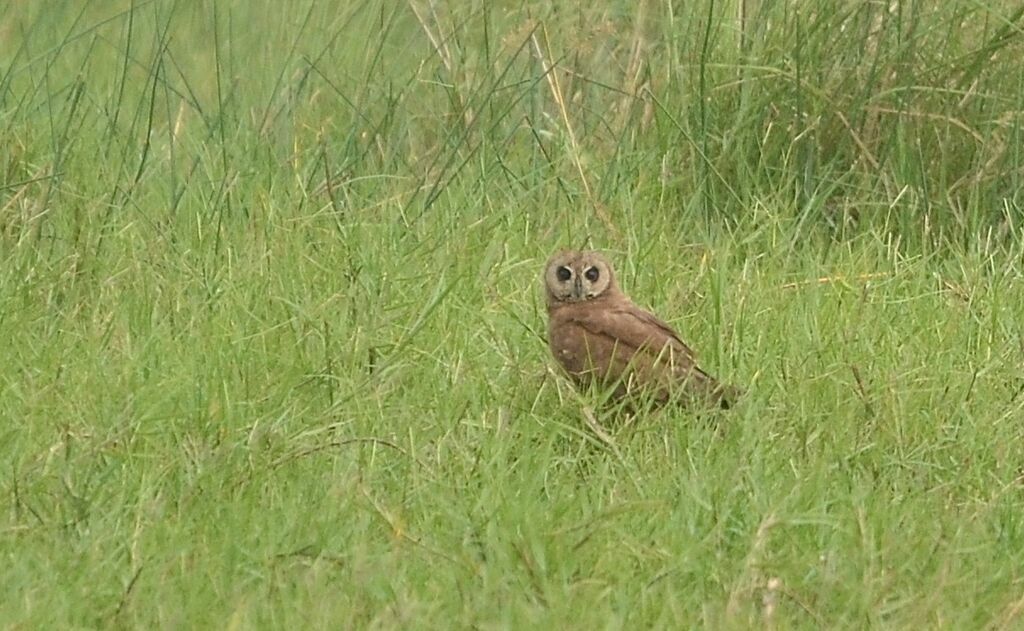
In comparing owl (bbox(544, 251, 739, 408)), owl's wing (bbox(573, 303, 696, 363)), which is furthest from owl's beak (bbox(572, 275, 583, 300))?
owl's wing (bbox(573, 303, 696, 363))

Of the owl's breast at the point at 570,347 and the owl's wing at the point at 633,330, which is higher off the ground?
the owl's wing at the point at 633,330

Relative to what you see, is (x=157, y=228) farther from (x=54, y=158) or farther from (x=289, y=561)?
(x=289, y=561)

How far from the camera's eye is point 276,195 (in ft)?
19.2

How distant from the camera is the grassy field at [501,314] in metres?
3.67

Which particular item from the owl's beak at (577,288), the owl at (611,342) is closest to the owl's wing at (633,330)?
the owl at (611,342)

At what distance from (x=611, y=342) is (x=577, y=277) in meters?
0.28

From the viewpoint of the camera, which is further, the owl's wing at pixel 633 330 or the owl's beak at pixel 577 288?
the owl's beak at pixel 577 288

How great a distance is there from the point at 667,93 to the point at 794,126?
0.41 meters

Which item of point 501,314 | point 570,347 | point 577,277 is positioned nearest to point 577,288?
point 577,277

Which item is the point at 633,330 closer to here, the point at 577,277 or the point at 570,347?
the point at 570,347

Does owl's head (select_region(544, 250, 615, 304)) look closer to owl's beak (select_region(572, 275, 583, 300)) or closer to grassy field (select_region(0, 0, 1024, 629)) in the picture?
owl's beak (select_region(572, 275, 583, 300))

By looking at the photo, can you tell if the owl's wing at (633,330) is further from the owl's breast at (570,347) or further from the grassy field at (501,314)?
the grassy field at (501,314)

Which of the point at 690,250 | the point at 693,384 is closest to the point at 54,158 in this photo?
the point at 690,250

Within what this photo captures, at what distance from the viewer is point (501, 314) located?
525 cm
